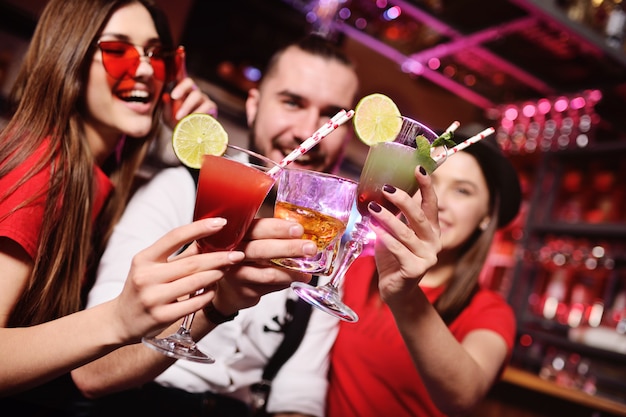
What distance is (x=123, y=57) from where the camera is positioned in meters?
1.69

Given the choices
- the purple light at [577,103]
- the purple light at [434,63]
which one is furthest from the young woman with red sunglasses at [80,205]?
the purple light at [577,103]

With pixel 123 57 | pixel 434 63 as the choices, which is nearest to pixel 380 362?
pixel 123 57

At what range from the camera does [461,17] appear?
173 inches

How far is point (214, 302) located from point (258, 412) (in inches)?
34.0

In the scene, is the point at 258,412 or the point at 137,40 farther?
the point at 258,412

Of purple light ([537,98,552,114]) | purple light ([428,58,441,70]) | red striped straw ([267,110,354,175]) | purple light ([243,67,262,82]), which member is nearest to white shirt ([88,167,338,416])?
red striped straw ([267,110,354,175])

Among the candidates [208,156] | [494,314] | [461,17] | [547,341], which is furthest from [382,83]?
[208,156]

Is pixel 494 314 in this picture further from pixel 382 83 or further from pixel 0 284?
pixel 382 83

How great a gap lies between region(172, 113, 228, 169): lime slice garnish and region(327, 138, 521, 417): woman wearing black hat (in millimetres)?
388

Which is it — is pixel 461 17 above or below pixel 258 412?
above

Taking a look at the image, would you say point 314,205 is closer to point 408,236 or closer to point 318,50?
point 408,236

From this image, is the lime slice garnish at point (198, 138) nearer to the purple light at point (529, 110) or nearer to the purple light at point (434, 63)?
the purple light at point (434, 63)

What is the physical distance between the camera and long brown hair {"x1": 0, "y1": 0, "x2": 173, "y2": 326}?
4.73 feet

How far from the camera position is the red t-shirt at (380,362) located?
1.96 metres
